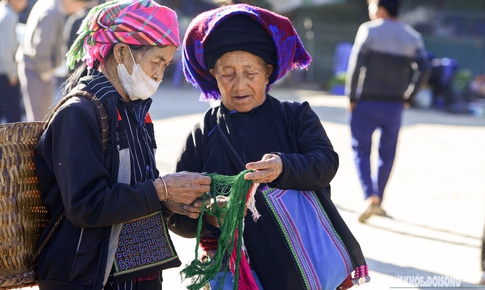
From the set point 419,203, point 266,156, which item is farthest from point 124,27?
point 419,203

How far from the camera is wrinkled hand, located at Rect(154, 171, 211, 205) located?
2.61 metres

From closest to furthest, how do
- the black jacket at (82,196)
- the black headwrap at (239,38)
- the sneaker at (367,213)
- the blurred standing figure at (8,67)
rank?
the black jacket at (82,196) < the black headwrap at (239,38) < the sneaker at (367,213) < the blurred standing figure at (8,67)

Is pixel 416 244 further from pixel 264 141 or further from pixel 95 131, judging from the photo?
pixel 95 131

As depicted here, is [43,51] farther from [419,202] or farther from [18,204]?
[18,204]

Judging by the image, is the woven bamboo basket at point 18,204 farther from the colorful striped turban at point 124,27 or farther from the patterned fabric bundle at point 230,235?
the patterned fabric bundle at point 230,235

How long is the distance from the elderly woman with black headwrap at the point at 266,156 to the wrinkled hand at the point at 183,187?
0.53 ft

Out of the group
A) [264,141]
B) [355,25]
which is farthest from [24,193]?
[355,25]

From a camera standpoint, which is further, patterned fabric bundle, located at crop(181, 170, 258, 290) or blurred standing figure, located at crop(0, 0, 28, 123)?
blurred standing figure, located at crop(0, 0, 28, 123)

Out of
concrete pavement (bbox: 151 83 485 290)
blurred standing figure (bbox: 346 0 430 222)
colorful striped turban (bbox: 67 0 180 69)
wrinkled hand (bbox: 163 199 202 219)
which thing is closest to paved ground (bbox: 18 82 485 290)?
concrete pavement (bbox: 151 83 485 290)

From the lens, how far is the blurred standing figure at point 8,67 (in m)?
7.50

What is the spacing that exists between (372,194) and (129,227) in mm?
4471

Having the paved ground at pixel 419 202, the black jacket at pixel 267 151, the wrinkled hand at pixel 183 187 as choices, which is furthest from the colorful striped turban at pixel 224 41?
the paved ground at pixel 419 202

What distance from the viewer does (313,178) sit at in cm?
289

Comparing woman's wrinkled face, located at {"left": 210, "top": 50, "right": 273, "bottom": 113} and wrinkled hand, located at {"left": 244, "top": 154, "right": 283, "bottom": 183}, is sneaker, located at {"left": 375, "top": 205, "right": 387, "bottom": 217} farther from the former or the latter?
wrinkled hand, located at {"left": 244, "top": 154, "right": 283, "bottom": 183}
